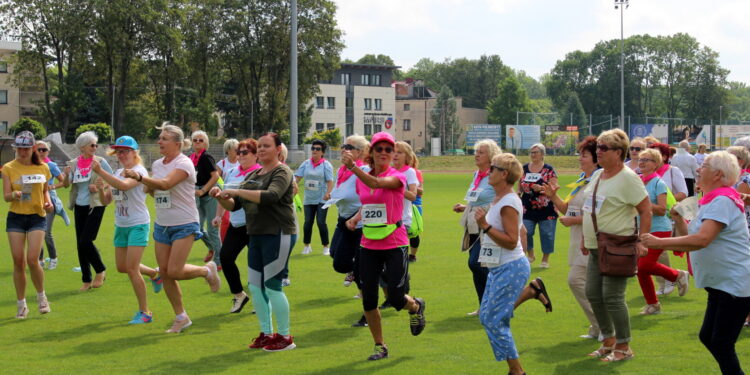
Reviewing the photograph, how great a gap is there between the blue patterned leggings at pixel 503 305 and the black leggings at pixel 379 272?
3.56 feet

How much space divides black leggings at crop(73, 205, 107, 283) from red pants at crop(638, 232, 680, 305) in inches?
274

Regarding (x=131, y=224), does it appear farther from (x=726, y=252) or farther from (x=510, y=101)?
(x=510, y=101)

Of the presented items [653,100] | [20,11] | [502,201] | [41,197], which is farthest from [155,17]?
[653,100]

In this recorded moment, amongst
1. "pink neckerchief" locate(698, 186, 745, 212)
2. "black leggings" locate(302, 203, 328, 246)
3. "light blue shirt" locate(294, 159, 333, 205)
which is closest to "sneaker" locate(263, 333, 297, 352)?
"pink neckerchief" locate(698, 186, 745, 212)

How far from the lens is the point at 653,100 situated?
124188 mm

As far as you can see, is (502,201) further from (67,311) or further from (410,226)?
(67,311)

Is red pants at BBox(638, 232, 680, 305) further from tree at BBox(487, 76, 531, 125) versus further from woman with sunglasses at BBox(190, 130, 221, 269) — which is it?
tree at BBox(487, 76, 531, 125)

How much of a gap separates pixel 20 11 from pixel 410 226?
6076cm

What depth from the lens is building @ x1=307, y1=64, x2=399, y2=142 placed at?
97312 mm

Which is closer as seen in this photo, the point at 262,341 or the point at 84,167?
the point at 262,341

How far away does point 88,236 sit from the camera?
10547mm

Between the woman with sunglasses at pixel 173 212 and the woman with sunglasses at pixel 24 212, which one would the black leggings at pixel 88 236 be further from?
the woman with sunglasses at pixel 173 212

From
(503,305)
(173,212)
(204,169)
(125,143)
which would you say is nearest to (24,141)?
(125,143)

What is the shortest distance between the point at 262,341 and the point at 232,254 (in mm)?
1830
